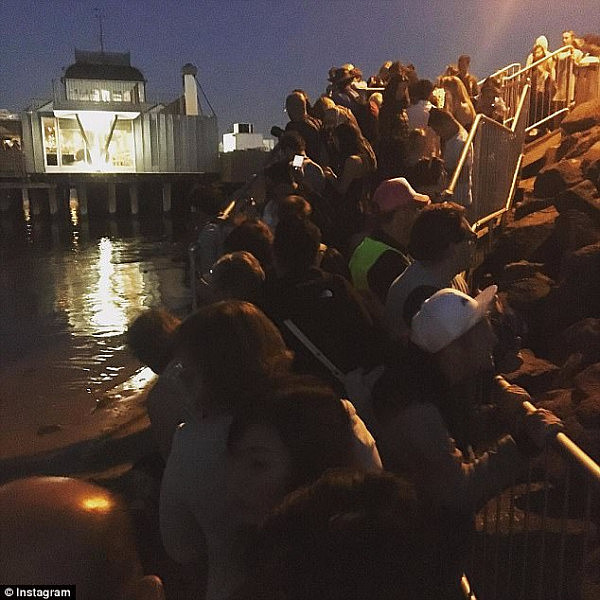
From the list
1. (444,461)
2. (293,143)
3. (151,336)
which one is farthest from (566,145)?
(444,461)

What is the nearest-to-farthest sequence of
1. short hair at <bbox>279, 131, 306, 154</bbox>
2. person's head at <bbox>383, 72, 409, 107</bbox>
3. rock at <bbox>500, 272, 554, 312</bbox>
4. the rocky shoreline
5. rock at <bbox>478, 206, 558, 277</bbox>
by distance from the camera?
the rocky shoreline < rock at <bbox>500, 272, 554, 312</bbox> < short hair at <bbox>279, 131, 306, 154</bbox> < person's head at <bbox>383, 72, 409, 107</bbox> < rock at <bbox>478, 206, 558, 277</bbox>

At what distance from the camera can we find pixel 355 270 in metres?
3.53

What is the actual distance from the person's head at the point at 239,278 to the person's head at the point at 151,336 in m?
0.31

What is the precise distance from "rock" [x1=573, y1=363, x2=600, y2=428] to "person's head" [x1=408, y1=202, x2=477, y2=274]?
70.1 inches

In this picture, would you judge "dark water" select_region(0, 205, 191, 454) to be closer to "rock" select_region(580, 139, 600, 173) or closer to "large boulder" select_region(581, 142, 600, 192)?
"large boulder" select_region(581, 142, 600, 192)

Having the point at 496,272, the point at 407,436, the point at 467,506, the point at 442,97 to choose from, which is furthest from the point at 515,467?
the point at 442,97

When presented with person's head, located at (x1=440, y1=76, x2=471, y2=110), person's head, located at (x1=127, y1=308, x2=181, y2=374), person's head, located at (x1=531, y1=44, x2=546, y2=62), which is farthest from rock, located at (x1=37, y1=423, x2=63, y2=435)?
person's head, located at (x1=531, y1=44, x2=546, y2=62)

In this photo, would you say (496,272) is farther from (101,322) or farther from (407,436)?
(101,322)

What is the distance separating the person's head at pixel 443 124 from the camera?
256 inches

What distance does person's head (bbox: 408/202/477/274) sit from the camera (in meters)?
2.79

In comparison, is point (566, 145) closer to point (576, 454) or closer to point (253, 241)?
point (253, 241)

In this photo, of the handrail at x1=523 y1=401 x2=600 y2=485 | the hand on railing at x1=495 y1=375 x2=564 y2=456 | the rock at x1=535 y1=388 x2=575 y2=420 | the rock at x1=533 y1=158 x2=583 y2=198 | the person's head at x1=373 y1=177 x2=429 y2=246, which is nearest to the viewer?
the handrail at x1=523 y1=401 x2=600 y2=485

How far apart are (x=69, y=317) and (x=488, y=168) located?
6.96m

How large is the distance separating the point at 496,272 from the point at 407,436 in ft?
17.2
